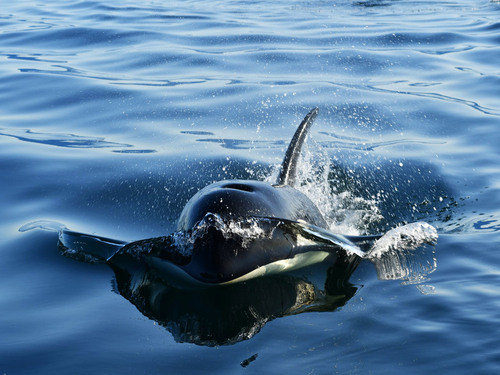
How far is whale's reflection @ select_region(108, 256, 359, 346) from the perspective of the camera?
4.73 m

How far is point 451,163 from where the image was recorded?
9438mm

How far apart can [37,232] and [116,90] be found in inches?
282

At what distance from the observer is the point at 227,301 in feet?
16.6

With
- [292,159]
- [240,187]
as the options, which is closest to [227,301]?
[240,187]

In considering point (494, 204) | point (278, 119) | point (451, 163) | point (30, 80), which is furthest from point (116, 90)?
point (494, 204)

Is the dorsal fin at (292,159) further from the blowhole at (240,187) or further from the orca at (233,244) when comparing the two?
the blowhole at (240,187)

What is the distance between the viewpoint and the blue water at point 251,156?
451 centimetres

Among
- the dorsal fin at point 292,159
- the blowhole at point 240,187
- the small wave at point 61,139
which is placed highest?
the blowhole at point 240,187

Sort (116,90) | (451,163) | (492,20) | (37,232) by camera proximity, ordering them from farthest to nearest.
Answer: (492,20)
(116,90)
(451,163)
(37,232)

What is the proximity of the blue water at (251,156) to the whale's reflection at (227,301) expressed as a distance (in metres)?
0.09

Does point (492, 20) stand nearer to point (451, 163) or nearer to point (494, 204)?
point (451, 163)

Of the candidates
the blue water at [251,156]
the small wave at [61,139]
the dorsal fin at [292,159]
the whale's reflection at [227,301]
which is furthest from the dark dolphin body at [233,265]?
the small wave at [61,139]

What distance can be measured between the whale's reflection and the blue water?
3.4 inches

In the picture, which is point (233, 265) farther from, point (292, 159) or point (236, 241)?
point (292, 159)
